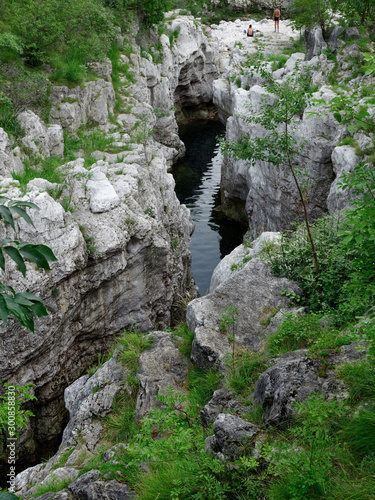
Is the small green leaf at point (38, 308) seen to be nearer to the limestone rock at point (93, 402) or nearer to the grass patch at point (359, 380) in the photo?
the grass patch at point (359, 380)

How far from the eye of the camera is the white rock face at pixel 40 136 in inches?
655

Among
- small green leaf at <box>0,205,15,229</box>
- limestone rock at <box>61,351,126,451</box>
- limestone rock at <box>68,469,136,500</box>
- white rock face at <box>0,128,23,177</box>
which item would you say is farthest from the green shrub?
white rock face at <box>0,128,23,177</box>

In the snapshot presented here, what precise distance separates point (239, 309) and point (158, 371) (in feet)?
8.93

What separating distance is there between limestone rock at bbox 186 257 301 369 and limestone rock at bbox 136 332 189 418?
1.77 ft

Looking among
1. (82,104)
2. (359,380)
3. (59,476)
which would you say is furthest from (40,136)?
(359,380)

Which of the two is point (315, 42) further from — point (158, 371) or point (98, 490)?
point (98, 490)

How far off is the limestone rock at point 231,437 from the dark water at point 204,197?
1543cm

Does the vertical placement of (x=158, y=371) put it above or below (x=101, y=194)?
below

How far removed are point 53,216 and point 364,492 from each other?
37.8ft

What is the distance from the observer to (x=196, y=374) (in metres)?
9.74

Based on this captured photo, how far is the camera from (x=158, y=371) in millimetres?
9859

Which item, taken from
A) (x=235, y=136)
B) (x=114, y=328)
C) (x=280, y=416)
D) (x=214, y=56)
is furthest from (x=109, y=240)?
(x=214, y=56)

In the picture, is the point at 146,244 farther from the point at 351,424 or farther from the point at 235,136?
the point at 235,136

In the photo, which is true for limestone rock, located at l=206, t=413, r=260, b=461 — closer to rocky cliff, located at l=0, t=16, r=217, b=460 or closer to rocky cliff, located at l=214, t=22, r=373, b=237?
rocky cliff, located at l=0, t=16, r=217, b=460
